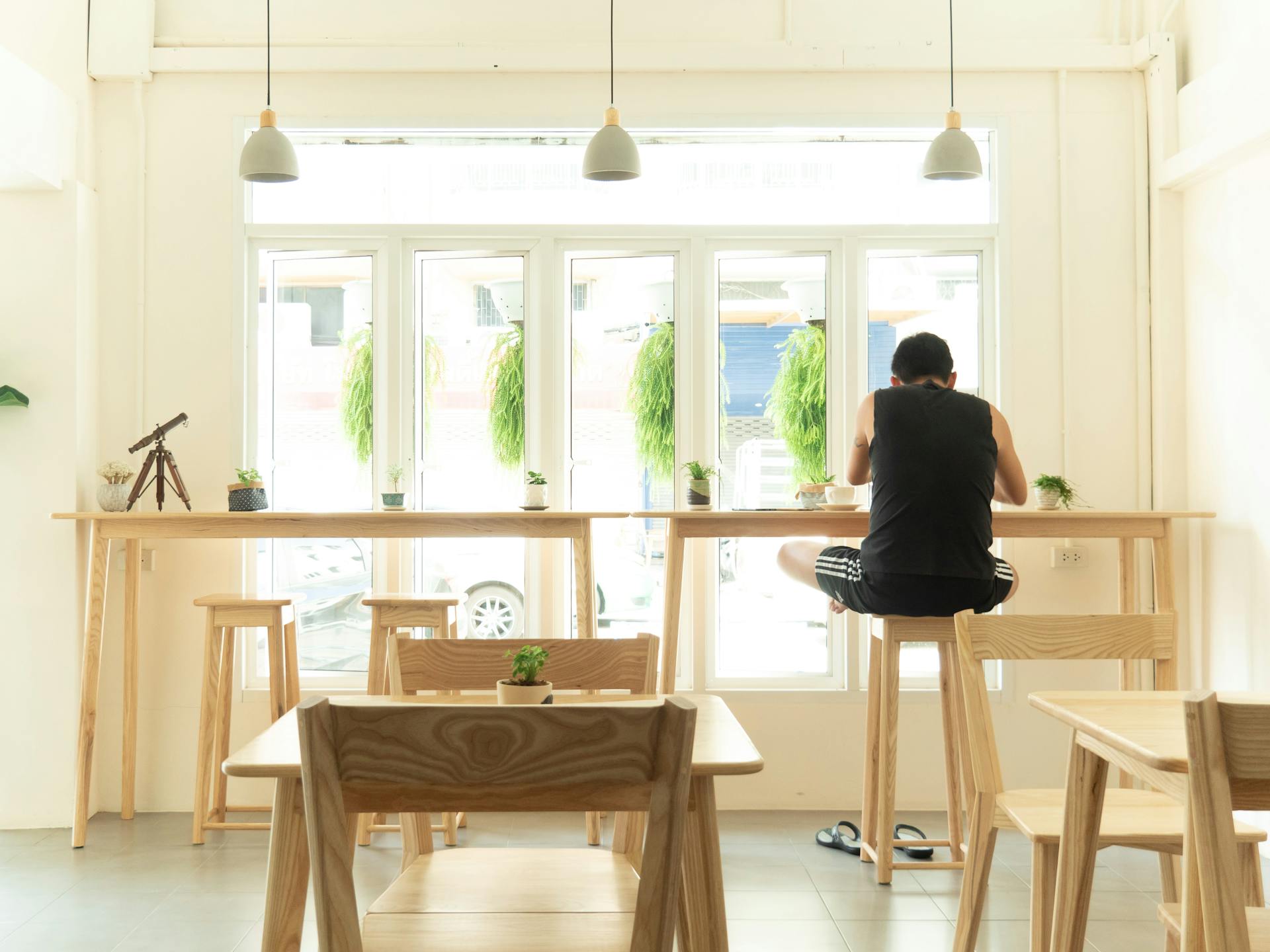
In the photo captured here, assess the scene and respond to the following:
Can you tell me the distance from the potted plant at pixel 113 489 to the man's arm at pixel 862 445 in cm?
262

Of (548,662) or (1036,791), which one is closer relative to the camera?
(548,662)

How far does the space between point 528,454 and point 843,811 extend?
1884mm

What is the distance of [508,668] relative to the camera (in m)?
2.21

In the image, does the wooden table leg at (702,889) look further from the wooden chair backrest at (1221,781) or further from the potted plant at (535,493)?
the potted plant at (535,493)

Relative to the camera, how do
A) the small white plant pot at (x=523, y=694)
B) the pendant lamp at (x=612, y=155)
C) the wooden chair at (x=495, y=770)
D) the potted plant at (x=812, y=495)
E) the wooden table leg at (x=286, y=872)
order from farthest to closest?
1. the potted plant at (x=812, y=495)
2. the pendant lamp at (x=612, y=155)
3. the small white plant pot at (x=523, y=694)
4. the wooden table leg at (x=286, y=872)
5. the wooden chair at (x=495, y=770)

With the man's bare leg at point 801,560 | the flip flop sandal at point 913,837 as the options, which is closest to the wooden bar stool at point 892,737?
the flip flop sandal at point 913,837

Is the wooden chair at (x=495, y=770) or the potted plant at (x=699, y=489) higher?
the potted plant at (x=699, y=489)

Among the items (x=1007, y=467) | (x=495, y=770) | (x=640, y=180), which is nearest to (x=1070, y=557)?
(x=1007, y=467)

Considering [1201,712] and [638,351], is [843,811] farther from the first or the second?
[1201,712]

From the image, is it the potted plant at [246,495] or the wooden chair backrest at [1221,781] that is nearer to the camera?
the wooden chair backrest at [1221,781]

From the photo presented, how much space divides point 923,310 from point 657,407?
3.87 ft

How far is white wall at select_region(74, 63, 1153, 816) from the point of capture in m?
4.23

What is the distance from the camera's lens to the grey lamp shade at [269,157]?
12.3 feet

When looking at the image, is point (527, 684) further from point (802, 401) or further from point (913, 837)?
point (802, 401)
